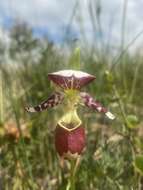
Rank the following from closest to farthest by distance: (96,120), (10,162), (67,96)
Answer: (67,96)
(10,162)
(96,120)

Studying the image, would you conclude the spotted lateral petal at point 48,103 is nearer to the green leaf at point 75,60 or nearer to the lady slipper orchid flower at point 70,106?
the lady slipper orchid flower at point 70,106

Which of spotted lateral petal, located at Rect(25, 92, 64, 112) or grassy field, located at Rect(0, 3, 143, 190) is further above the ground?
spotted lateral petal, located at Rect(25, 92, 64, 112)

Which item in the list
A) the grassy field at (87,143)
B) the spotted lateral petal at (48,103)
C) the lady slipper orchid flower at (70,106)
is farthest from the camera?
the grassy field at (87,143)

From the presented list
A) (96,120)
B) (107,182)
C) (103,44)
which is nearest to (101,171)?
(107,182)

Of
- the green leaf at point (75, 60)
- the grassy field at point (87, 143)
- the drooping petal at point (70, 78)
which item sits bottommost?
the grassy field at point (87, 143)

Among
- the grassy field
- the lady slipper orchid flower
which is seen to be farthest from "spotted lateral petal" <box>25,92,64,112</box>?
the grassy field

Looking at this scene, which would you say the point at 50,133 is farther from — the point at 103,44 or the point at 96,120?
the point at 103,44

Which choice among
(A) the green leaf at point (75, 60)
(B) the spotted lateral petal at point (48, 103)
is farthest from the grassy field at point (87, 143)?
(B) the spotted lateral petal at point (48, 103)

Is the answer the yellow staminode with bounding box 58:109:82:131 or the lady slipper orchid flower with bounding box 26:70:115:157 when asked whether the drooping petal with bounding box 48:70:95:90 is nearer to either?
the lady slipper orchid flower with bounding box 26:70:115:157
